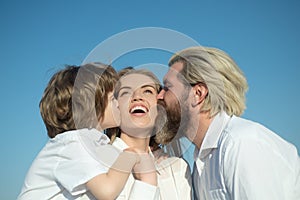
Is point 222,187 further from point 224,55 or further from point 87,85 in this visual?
point 87,85

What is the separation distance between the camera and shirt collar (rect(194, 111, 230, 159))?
3879 millimetres

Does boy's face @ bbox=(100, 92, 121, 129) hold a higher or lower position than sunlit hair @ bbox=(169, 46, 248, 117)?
lower

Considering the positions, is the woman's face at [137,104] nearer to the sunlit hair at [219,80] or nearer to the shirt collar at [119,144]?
the shirt collar at [119,144]

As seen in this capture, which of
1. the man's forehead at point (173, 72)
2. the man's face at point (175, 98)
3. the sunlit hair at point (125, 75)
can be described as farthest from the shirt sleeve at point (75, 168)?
the man's forehead at point (173, 72)

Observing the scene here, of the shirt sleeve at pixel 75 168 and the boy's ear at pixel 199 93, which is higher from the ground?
the boy's ear at pixel 199 93

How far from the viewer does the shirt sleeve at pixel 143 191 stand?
3648 mm

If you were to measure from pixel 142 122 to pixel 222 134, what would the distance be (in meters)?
1.08

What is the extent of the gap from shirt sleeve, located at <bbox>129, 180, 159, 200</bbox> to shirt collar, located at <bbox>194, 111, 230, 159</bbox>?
2.12 feet

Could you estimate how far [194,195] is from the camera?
4.36 meters

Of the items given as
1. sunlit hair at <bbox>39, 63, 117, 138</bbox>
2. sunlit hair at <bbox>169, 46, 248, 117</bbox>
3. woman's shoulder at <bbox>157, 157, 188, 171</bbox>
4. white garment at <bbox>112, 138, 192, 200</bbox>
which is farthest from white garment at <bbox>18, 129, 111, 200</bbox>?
sunlit hair at <bbox>169, 46, 248, 117</bbox>

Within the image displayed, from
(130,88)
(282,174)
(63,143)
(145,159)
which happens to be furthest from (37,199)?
(282,174)

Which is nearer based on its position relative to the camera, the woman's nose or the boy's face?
the boy's face

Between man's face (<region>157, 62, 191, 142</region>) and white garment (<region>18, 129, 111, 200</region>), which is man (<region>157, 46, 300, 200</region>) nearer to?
man's face (<region>157, 62, 191, 142</region>)

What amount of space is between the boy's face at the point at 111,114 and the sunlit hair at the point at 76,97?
0.05 m
